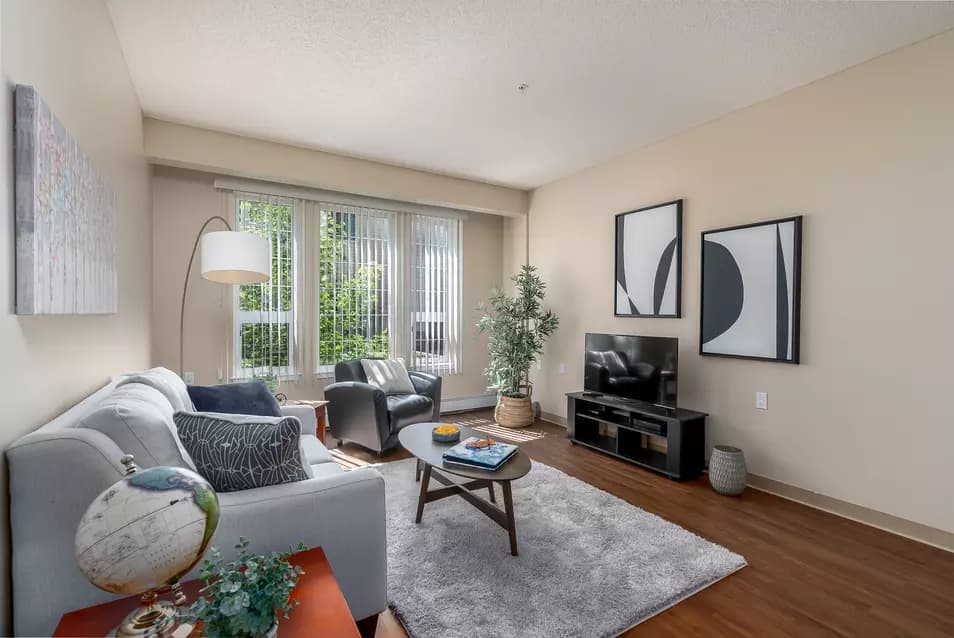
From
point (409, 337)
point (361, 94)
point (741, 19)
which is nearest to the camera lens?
point (741, 19)

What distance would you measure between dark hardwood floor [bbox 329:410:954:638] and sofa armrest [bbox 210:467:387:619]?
36cm

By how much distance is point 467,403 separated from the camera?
567 centimetres

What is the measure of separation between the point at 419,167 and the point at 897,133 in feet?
12.2

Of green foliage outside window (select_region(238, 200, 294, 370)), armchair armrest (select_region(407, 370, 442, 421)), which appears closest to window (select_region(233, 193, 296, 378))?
green foliage outside window (select_region(238, 200, 294, 370))

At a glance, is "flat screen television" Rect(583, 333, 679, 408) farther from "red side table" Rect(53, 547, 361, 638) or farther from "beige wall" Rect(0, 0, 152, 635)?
"beige wall" Rect(0, 0, 152, 635)

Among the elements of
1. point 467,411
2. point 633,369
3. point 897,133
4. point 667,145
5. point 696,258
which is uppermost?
point 667,145

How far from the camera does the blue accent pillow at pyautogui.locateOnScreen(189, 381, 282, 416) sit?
7.74 feet

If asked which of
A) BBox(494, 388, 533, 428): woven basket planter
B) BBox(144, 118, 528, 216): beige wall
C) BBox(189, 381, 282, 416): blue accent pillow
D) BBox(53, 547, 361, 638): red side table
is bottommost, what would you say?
BBox(494, 388, 533, 428): woven basket planter

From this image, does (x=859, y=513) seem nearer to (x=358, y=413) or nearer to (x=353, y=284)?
(x=358, y=413)

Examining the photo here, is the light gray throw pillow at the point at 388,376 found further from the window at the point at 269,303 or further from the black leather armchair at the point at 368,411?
the window at the point at 269,303

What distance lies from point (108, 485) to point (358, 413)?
266 centimetres

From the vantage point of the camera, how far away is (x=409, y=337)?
17.1 ft

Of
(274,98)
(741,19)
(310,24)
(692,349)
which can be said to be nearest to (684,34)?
(741,19)

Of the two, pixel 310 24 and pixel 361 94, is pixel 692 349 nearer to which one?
pixel 361 94
